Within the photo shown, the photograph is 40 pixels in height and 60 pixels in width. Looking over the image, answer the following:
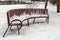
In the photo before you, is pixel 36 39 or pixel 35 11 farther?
pixel 35 11

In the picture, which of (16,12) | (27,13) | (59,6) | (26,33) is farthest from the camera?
(59,6)

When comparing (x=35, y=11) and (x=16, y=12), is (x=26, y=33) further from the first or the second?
(x=35, y=11)

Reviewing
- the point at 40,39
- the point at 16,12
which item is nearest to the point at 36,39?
the point at 40,39

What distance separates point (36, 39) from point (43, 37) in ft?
1.31

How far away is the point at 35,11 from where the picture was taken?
10.2m

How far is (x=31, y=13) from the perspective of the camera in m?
9.99

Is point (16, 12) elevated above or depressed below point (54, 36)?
above

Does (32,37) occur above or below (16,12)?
below

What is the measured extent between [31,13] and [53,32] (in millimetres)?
2653

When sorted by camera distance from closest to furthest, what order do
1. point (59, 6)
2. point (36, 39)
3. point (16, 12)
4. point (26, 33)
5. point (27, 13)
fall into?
point (36, 39), point (26, 33), point (16, 12), point (27, 13), point (59, 6)

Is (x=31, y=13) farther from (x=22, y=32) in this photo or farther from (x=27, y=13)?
(x=22, y=32)

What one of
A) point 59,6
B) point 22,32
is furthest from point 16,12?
point 59,6

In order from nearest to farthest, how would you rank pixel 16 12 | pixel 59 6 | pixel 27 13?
pixel 16 12 < pixel 27 13 < pixel 59 6

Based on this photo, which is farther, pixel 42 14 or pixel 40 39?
pixel 42 14
